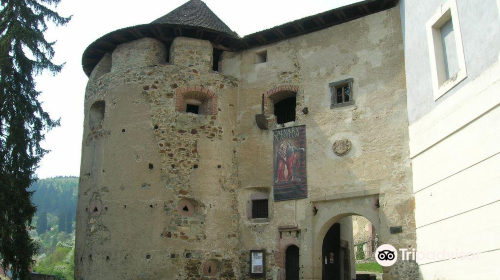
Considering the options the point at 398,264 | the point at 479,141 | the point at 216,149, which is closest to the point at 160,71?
the point at 216,149

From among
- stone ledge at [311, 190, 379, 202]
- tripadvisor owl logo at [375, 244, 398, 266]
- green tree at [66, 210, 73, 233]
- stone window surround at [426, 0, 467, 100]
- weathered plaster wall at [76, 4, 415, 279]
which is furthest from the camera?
green tree at [66, 210, 73, 233]

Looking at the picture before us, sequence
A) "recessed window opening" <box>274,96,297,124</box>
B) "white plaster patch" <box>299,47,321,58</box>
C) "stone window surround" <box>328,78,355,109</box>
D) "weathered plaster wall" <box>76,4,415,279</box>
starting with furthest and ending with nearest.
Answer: "recessed window opening" <box>274,96,297,124</box>, "white plaster patch" <box>299,47,321,58</box>, "stone window surround" <box>328,78,355,109</box>, "weathered plaster wall" <box>76,4,415,279</box>

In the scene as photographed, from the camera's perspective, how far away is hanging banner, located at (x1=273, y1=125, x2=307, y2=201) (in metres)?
12.6

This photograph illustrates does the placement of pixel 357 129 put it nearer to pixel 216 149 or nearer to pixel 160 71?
pixel 216 149

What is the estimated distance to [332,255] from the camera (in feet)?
45.9

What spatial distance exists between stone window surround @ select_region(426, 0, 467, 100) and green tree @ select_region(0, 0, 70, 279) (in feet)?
32.0

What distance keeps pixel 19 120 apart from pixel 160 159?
12.2ft

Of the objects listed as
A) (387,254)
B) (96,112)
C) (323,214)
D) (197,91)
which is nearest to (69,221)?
(96,112)

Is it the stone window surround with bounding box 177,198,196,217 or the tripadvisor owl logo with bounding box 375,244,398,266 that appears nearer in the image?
the tripadvisor owl logo with bounding box 375,244,398,266

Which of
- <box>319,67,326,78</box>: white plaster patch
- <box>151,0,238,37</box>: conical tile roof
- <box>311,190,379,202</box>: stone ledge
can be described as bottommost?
<box>311,190,379,202</box>: stone ledge

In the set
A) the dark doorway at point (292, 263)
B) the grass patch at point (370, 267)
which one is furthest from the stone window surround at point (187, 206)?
the grass patch at point (370, 267)

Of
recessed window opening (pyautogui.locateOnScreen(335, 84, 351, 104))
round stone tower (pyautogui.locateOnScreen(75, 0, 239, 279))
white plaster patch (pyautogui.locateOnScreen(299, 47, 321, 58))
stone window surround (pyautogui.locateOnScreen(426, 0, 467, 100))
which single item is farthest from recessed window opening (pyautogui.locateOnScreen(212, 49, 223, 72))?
stone window surround (pyautogui.locateOnScreen(426, 0, 467, 100))

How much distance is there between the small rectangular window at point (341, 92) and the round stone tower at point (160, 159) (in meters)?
2.98

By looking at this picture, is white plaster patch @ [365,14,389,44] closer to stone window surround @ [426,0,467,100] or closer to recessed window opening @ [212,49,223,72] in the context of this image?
stone window surround @ [426,0,467,100]
